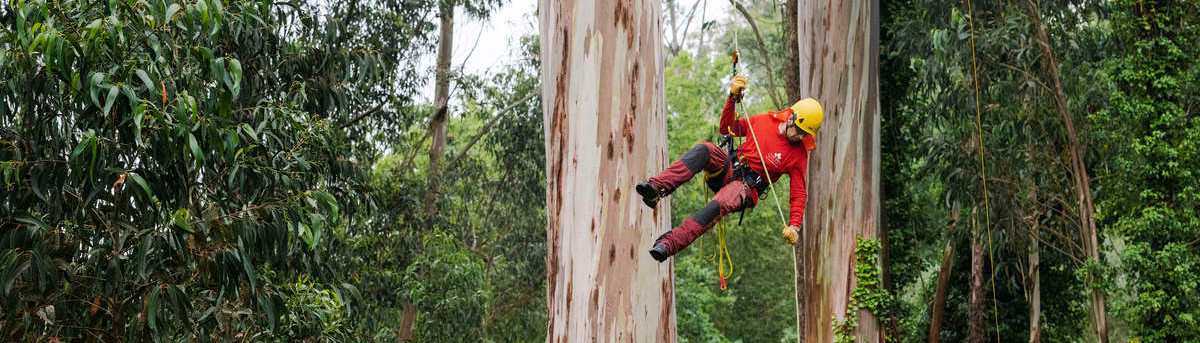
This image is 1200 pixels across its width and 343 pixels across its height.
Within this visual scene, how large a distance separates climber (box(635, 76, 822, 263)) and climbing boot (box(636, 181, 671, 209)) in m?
0.32

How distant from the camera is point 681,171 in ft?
12.4

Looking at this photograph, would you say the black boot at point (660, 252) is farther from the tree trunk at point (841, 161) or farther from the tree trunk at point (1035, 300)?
the tree trunk at point (1035, 300)

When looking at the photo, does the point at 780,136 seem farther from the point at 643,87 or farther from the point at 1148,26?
the point at 1148,26

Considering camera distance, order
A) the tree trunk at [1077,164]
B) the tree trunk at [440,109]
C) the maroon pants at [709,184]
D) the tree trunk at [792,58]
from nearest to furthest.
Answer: the maroon pants at [709,184] → the tree trunk at [792,58] → the tree trunk at [1077,164] → the tree trunk at [440,109]

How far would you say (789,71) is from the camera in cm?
1070

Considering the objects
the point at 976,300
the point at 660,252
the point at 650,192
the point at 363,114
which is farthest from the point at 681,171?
the point at 976,300

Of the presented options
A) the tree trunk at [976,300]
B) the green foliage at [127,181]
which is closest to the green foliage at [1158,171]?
the tree trunk at [976,300]

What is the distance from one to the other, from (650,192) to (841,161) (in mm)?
4251

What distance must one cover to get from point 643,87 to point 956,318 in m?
12.6

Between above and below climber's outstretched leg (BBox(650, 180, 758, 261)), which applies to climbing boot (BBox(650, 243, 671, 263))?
below

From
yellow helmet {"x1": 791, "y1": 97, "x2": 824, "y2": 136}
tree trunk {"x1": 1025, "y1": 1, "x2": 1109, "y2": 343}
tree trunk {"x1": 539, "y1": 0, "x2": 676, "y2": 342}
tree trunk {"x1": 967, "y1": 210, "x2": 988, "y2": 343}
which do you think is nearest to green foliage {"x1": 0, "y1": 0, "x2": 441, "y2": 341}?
tree trunk {"x1": 539, "y1": 0, "x2": 676, "y2": 342}

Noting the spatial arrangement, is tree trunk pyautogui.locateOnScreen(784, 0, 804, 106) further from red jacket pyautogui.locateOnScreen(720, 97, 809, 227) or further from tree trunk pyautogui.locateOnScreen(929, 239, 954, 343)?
red jacket pyautogui.locateOnScreen(720, 97, 809, 227)

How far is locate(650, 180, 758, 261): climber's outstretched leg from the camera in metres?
3.68

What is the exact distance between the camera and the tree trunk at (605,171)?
379cm
